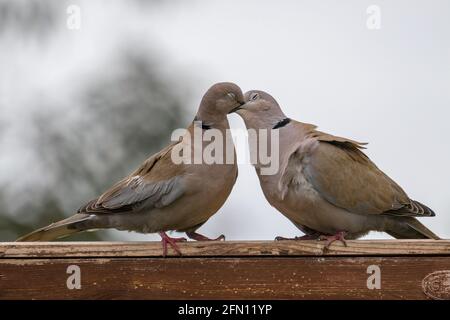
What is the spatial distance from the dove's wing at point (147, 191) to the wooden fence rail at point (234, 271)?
0.71 meters

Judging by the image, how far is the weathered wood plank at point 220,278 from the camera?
4.59 meters

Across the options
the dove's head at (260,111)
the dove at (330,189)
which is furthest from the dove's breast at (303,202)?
the dove's head at (260,111)

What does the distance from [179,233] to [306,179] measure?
0.75 m

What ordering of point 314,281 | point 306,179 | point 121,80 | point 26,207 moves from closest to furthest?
point 314,281 → point 306,179 → point 26,207 → point 121,80

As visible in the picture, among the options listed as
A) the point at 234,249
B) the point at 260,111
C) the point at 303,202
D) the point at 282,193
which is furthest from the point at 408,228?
the point at 234,249

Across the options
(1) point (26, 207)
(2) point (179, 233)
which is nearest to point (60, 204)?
(1) point (26, 207)

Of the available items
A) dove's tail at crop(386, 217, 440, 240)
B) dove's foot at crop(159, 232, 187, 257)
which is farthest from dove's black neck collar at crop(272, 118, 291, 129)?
dove's foot at crop(159, 232, 187, 257)

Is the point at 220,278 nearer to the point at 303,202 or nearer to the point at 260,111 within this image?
the point at 303,202

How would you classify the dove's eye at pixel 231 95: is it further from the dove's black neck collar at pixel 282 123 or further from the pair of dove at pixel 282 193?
the dove's black neck collar at pixel 282 123

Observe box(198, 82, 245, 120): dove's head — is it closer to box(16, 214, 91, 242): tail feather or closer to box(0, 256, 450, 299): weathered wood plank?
box(16, 214, 91, 242): tail feather
